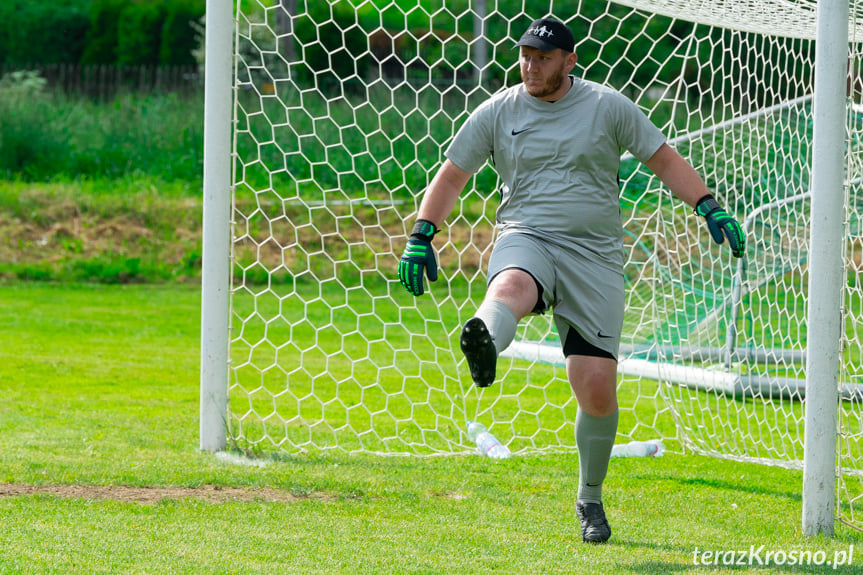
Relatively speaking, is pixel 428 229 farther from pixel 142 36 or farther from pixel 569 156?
pixel 142 36

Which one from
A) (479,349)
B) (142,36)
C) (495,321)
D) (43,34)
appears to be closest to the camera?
(479,349)

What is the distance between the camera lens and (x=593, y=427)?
4.26 meters

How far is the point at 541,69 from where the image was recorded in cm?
411

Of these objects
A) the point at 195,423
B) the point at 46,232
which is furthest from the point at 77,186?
the point at 195,423

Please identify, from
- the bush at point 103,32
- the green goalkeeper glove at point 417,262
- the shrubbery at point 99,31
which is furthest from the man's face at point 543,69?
the bush at point 103,32

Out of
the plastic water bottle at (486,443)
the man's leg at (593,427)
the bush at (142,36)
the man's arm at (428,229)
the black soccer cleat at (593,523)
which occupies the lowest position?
the plastic water bottle at (486,443)

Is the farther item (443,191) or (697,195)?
(443,191)

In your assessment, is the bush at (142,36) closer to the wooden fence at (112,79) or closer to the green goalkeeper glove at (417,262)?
the wooden fence at (112,79)

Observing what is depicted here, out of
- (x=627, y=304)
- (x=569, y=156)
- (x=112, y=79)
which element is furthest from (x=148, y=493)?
(x=112, y=79)

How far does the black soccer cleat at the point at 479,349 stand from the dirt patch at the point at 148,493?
1533 millimetres

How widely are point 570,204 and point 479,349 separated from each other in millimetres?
907

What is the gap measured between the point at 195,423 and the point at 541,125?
3.30 m

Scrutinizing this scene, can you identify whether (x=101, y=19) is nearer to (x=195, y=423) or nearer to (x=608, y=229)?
(x=195, y=423)

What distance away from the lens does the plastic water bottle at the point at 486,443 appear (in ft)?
19.4
